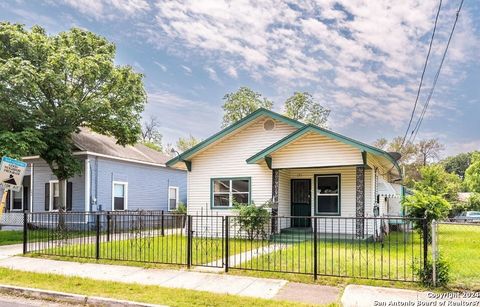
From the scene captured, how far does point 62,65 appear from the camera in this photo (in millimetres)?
17188

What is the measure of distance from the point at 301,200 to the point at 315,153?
2.89 m

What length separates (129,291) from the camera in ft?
24.3

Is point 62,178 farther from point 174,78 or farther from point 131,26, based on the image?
point 174,78

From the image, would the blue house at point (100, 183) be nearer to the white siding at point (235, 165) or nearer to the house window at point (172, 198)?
the house window at point (172, 198)

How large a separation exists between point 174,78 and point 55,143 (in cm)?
1328

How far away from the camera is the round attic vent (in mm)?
16594

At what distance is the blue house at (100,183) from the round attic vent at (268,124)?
29.3ft

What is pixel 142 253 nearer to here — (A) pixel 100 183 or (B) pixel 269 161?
(B) pixel 269 161

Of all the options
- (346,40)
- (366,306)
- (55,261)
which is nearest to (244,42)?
(346,40)

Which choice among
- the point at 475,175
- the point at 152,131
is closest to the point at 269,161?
the point at 152,131

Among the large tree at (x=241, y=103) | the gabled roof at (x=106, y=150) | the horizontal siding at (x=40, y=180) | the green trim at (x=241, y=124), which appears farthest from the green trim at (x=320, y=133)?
the large tree at (x=241, y=103)

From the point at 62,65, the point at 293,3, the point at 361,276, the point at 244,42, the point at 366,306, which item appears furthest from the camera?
the point at 244,42

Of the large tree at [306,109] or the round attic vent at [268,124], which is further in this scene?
the large tree at [306,109]

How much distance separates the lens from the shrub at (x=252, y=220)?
1470cm
